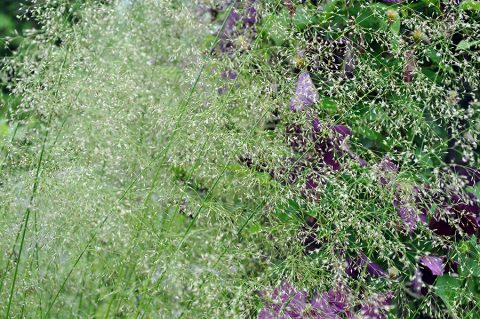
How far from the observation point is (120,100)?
2.14 m

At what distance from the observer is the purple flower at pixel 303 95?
6.31 ft

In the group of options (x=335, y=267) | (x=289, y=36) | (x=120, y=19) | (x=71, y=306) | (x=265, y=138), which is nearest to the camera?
(x=335, y=267)

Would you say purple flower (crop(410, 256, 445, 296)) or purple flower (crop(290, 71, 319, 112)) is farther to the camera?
purple flower (crop(410, 256, 445, 296))

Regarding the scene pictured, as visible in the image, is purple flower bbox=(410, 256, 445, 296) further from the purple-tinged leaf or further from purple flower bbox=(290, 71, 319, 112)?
purple flower bbox=(290, 71, 319, 112)

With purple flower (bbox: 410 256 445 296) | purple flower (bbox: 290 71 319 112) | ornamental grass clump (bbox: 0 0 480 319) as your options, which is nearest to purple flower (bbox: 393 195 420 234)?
ornamental grass clump (bbox: 0 0 480 319)

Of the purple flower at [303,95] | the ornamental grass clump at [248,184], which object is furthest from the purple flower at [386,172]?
the purple flower at [303,95]

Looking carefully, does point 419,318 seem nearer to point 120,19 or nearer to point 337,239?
point 337,239

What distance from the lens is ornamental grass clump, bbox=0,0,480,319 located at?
180 centimetres

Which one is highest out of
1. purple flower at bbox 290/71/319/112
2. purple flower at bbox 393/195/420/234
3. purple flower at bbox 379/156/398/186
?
purple flower at bbox 290/71/319/112

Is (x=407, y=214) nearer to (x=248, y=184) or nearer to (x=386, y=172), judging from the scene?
(x=386, y=172)

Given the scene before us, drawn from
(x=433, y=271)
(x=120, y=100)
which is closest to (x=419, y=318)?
(x=433, y=271)

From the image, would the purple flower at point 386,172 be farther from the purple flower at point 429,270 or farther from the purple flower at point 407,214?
the purple flower at point 429,270

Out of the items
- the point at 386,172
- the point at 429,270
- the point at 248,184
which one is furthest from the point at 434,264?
the point at 248,184

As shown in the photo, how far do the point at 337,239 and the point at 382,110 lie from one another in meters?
0.44
